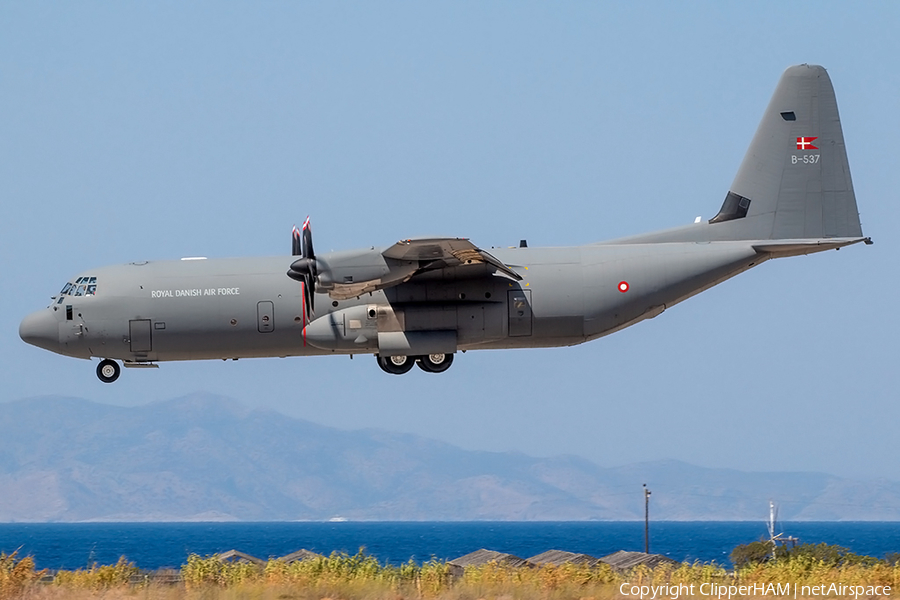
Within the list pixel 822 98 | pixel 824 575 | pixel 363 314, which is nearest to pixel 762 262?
pixel 822 98

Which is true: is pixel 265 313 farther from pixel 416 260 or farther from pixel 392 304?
pixel 416 260

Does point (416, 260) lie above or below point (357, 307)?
above

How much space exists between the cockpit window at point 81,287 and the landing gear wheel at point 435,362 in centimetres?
845

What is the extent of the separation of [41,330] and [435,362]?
32.9 feet

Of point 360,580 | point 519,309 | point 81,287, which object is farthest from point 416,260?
point 81,287

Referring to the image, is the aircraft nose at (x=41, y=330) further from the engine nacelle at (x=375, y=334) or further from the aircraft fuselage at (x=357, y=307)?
the engine nacelle at (x=375, y=334)

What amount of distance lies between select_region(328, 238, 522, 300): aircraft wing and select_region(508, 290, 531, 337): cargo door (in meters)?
0.70

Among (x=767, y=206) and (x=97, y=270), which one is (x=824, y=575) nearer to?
(x=767, y=206)

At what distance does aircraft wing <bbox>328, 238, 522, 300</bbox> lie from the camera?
26.3 meters

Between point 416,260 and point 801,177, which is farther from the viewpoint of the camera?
point 801,177

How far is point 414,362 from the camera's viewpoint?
30328mm

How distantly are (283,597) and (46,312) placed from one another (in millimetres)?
11677

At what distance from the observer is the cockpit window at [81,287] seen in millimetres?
29828

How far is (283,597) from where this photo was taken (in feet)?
73.5
